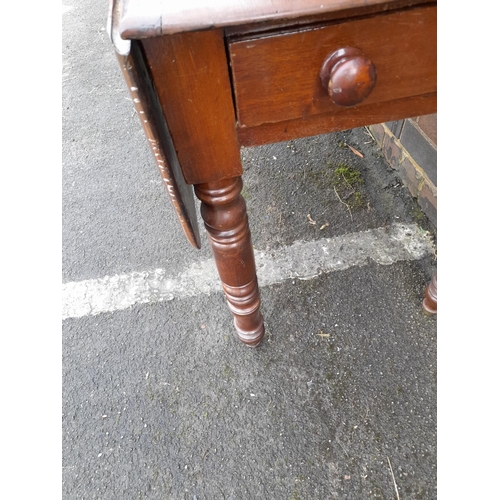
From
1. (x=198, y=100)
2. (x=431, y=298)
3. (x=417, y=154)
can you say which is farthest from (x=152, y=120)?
(x=417, y=154)

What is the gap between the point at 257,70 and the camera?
22.6 inches

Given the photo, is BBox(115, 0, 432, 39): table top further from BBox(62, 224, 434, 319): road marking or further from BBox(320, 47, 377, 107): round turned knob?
BBox(62, 224, 434, 319): road marking

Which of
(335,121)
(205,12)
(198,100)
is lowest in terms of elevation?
(335,121)

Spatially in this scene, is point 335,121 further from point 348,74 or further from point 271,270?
point 271,270

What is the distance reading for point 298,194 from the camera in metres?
1.58

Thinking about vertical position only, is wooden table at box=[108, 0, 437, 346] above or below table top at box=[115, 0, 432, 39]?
below

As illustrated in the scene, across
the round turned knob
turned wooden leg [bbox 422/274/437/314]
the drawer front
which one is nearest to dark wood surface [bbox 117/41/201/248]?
the drawer front

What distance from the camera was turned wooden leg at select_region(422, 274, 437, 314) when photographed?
1.14 m

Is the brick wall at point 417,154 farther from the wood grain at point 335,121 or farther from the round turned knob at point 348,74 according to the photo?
the round turned knob at point 348,74

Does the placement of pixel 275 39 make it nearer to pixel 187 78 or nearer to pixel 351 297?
pixel 187 78

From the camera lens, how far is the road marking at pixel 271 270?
52.9 inches

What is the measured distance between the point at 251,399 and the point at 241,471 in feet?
0.56

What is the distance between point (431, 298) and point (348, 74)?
0.78 metres

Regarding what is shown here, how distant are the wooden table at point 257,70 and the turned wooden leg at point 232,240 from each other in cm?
5
